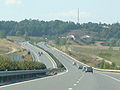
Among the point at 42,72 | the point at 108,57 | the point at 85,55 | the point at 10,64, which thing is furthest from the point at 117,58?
the point at 10,64

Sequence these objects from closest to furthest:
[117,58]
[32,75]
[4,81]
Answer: [4,81] → [32,75] → [117,58]

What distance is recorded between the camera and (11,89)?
23.0 metres

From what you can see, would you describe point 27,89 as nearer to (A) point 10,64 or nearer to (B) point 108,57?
(A) point 10,64

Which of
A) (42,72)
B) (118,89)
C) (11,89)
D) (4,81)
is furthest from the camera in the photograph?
(42,72)

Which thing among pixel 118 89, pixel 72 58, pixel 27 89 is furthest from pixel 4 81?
pixel 72 58

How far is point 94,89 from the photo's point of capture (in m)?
24.4

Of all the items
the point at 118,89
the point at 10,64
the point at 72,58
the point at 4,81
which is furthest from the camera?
the point at 72,58

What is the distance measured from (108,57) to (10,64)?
108m

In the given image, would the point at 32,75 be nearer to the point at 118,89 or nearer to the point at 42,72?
the point at 42,72

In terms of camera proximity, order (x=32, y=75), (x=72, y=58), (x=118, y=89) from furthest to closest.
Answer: (x=72, y=58)
(x=32, y=75)
(x=118, y=89)

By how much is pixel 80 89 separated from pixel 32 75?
19688 mm

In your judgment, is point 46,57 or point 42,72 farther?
point 46,57

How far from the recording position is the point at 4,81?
29.5 metres

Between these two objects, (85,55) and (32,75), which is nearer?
(32,75)
